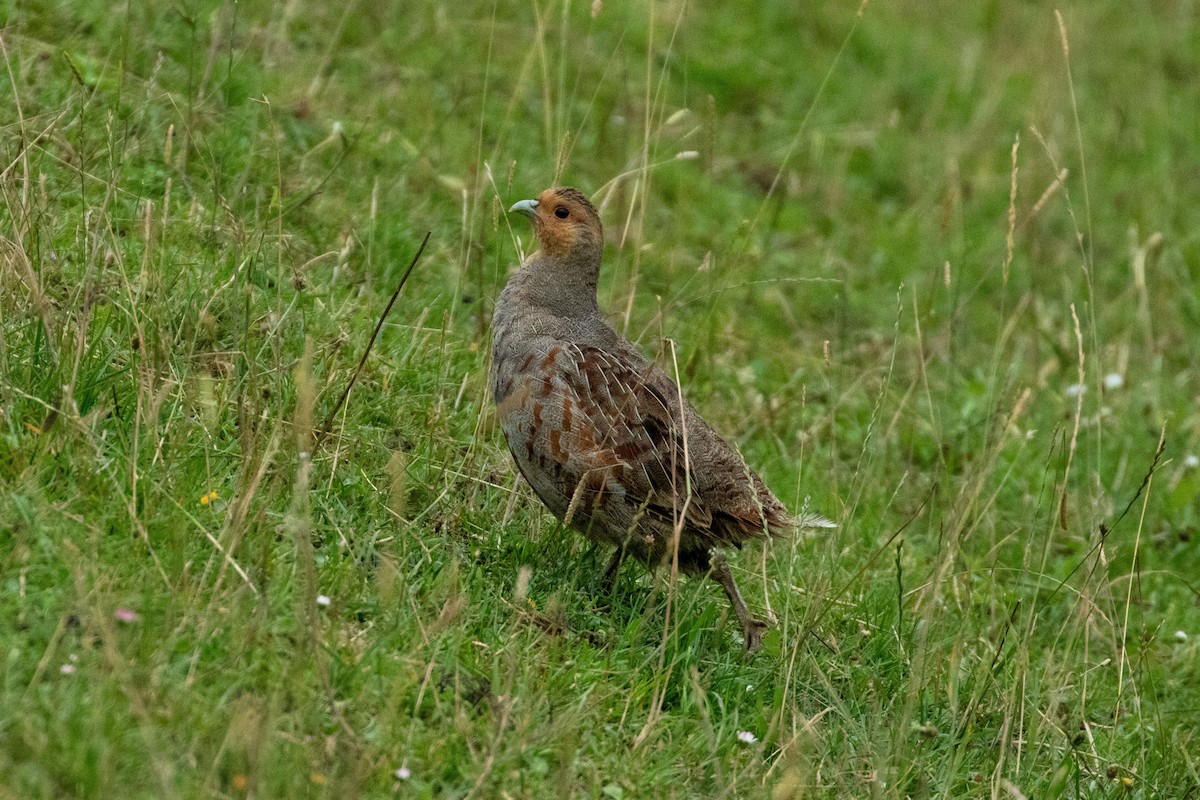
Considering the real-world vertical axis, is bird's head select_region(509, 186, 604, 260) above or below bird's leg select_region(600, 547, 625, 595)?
above

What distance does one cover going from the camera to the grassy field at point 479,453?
3172 mm

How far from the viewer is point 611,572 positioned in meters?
4.25

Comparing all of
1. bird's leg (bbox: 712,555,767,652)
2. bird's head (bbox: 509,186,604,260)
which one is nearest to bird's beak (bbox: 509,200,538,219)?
bird's head (bbox: 509,186,604,260)

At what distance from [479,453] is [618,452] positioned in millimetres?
605

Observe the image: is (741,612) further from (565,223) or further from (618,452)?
(565,223)

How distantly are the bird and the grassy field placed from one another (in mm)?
134

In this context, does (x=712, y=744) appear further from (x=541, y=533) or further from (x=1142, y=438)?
(x=1142, y=438)

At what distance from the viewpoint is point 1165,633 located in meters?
5.36

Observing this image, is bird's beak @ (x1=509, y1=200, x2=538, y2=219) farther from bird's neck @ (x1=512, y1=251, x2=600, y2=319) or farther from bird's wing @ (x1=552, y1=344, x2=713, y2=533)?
bird's wing @ (x1=552, y1=344, x2=713, y2=533)

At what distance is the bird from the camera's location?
4.09m

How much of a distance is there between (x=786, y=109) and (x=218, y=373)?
5.04m

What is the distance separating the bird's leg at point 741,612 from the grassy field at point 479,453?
0.07 metres

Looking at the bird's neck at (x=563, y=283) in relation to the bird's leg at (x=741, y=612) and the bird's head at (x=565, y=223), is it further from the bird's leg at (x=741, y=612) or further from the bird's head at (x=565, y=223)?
the bird's leg at (x=741, y=612)

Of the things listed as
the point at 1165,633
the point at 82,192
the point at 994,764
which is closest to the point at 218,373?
the point at 82,192
